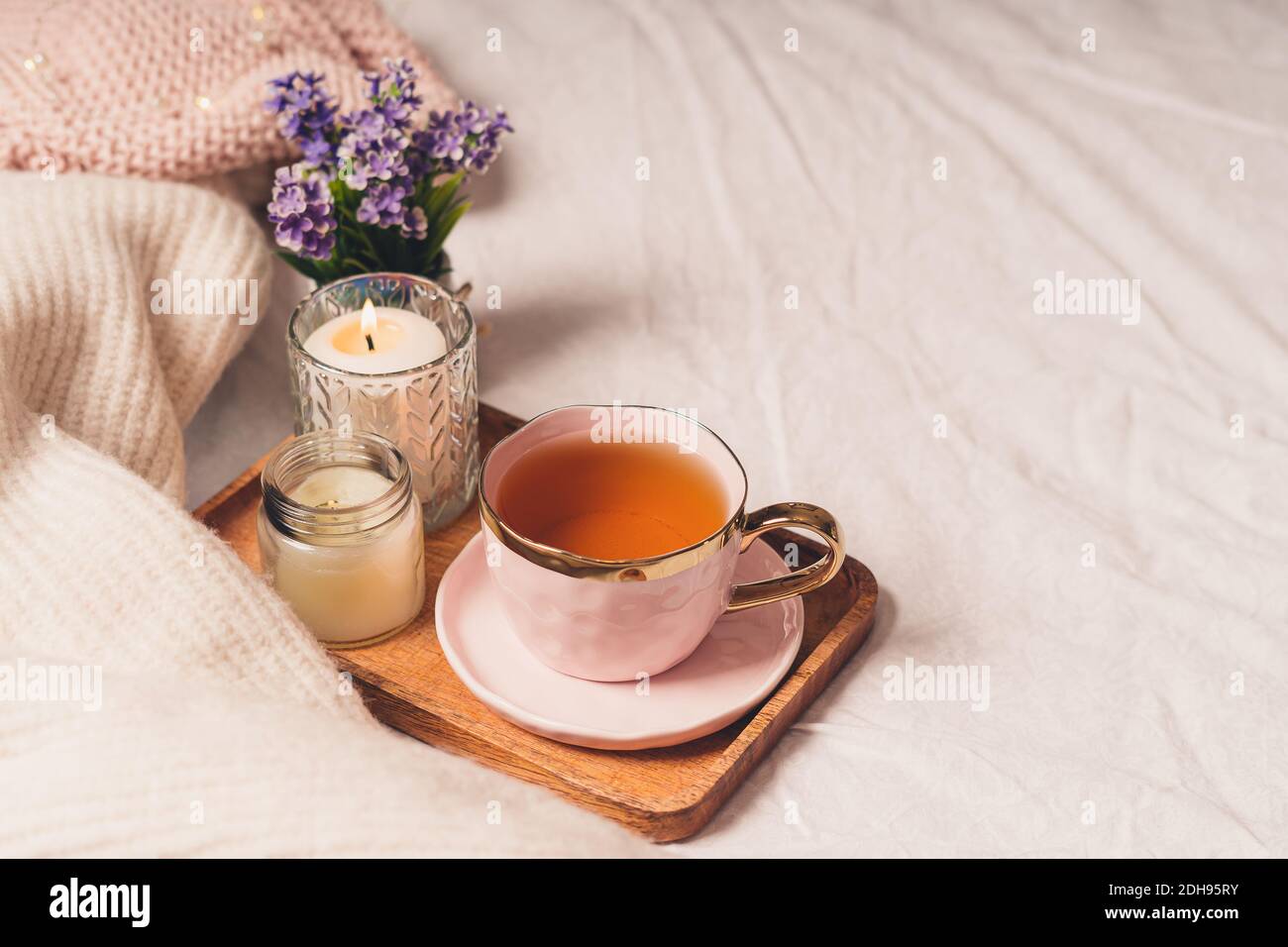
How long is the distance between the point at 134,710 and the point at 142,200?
39 cm

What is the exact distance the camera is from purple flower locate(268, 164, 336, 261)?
0.72 m

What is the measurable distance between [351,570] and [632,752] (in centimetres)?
15

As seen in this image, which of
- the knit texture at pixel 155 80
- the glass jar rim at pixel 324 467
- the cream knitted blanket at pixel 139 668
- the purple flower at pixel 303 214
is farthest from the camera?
the knit texture at pixel 155 80

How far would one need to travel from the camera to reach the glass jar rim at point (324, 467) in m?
0.56

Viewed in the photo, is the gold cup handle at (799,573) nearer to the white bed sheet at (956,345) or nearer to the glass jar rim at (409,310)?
the white bed sheet at (956,345)

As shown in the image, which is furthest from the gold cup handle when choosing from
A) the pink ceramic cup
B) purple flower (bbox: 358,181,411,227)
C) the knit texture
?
the knit texture

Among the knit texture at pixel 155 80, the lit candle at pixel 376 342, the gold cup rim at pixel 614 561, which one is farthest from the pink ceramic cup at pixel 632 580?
the knit texture at pixel 155 80

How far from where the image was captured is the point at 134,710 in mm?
484

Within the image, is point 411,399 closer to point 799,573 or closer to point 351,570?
point 351,570

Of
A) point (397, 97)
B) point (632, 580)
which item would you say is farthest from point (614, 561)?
point (397, 97)

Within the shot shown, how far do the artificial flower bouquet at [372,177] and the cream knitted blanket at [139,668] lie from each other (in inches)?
4.3

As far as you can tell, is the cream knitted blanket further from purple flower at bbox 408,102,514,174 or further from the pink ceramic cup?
purple flower at bbox 408,102,514,174

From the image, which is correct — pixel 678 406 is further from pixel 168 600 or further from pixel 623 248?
pixel 168 600
